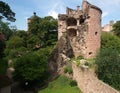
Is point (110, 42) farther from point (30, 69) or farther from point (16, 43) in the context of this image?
point (16, 43)

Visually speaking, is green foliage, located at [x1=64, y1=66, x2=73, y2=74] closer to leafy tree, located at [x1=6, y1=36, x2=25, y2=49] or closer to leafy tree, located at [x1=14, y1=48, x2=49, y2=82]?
leafy tree, located at [x1=14, y1=48, x2=49, y2=82]

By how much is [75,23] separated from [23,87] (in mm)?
13480

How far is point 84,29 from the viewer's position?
31797 millimetres

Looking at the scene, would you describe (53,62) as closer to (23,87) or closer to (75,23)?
(23,87)

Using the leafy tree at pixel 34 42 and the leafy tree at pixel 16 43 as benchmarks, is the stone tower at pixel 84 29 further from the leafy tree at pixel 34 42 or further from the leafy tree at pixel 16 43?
the leafy tree at pixel 16 43

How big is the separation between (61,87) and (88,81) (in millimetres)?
4438

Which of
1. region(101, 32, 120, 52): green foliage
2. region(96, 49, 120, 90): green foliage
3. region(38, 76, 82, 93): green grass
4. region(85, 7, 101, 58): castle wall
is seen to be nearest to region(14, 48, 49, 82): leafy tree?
region(38, 76, 82, 93): green grass

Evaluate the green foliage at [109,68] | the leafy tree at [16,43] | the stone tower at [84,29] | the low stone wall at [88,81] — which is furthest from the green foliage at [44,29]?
the green foliage at [109,68]

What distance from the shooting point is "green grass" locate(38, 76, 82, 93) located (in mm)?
24931

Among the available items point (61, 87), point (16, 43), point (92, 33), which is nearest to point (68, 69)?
point (61, 87)

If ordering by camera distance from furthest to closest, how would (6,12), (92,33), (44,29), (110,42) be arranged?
(44,29) < (110,42) < (92,33) < (6,12)

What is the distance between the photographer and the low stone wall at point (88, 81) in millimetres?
19763

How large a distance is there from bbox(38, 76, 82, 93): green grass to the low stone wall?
0.91m

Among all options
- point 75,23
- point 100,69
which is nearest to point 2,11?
point 100,69
